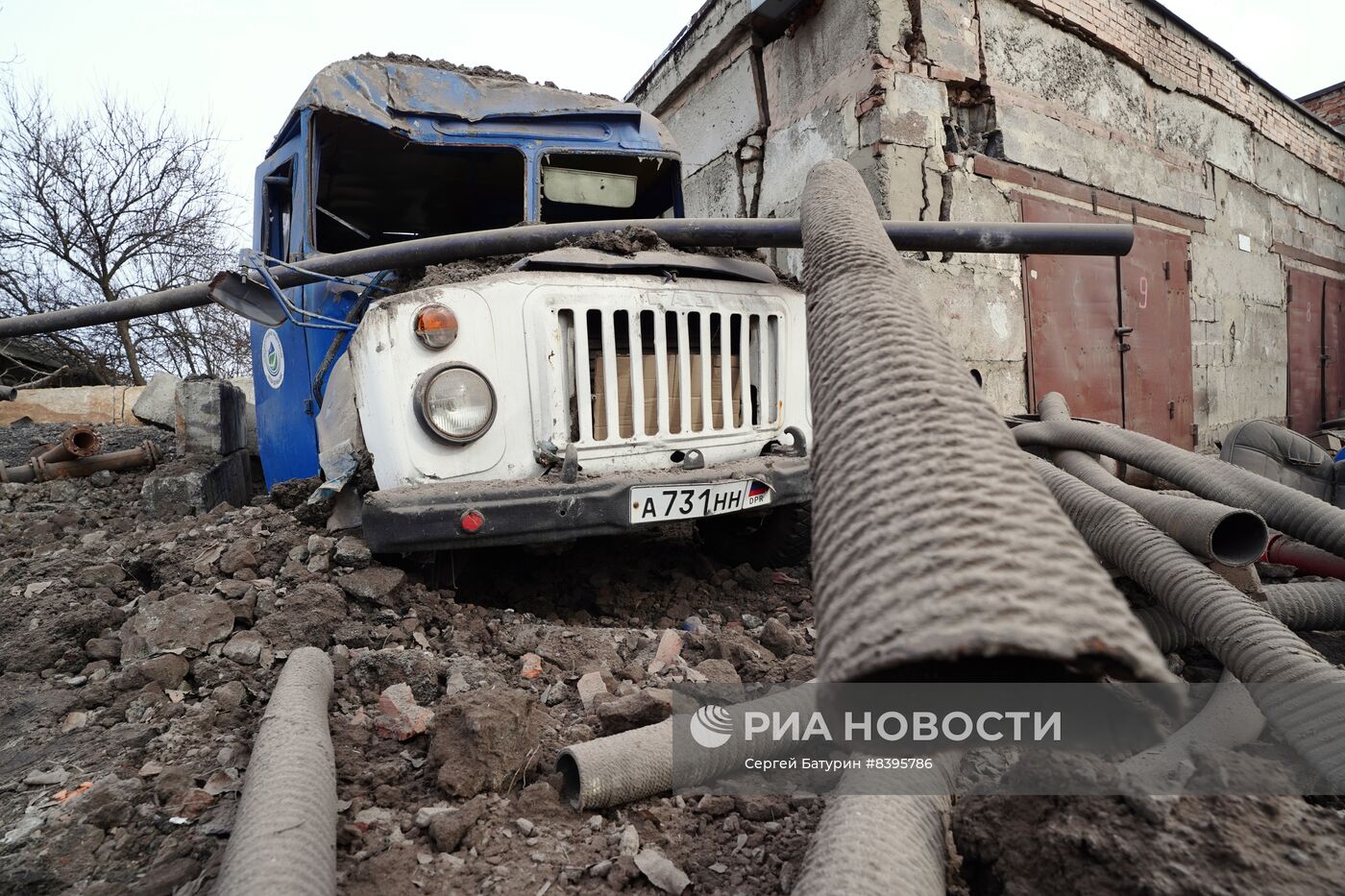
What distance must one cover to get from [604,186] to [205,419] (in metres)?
3.33

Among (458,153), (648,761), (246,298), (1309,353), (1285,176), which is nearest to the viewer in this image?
(648,761)

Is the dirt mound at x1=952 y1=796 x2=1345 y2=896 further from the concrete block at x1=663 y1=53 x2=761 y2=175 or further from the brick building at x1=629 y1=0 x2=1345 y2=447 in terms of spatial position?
the concrete block at x1=663 y1=53 x2=761 y2=175

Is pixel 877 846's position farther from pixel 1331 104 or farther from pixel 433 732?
pixel 1331 104

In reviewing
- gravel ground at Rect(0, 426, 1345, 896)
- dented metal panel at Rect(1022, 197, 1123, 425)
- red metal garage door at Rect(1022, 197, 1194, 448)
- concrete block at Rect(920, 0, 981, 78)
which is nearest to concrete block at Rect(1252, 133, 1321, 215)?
red metal garage door at Rect(1022, 197, 1194, 448)

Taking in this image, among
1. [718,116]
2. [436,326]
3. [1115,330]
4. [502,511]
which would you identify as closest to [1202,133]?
[1115,330]

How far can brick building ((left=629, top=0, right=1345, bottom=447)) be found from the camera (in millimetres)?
5125

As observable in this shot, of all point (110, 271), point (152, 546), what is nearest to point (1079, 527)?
point (152, 546)

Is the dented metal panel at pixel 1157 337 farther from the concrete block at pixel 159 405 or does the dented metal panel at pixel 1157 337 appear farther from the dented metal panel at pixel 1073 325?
the concrete block at pixel 159 405

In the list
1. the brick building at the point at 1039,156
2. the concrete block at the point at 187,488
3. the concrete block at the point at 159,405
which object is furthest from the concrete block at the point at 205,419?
the brick building at the point at 1039,156

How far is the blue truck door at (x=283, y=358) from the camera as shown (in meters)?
3.41

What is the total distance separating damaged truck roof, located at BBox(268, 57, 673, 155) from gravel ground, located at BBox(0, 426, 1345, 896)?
Answer: 5.99 feet

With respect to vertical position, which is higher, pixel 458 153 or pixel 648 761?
pixel 458 153

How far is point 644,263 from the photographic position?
2.67 meters

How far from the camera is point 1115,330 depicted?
630 cm
